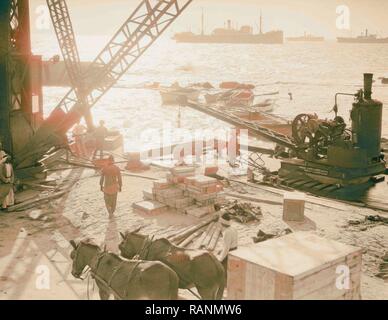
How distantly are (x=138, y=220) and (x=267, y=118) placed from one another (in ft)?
90.8

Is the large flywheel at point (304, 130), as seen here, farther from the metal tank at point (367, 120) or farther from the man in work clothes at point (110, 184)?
the man in work clothes at point (110, 184)

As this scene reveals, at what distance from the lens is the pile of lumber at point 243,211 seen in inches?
561

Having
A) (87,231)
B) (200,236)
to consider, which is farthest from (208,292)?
(87,231)

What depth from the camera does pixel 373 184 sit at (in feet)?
67.4

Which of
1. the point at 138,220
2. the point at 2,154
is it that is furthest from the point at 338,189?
the point at 2,154

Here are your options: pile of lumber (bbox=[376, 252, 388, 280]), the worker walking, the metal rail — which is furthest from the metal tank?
the worker walking

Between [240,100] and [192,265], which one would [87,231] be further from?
[240,100]

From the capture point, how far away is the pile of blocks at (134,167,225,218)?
14922 millimetres

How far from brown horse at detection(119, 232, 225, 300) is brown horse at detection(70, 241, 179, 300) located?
567 millimetres

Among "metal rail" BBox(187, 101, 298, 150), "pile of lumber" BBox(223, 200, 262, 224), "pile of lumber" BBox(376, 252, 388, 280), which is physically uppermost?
"metal rail" BBox(187, 101, 298, 150)

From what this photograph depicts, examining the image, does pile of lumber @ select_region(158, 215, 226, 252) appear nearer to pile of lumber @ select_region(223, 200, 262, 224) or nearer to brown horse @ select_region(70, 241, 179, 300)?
pile of lumber @ select_region(223, 200, 262, 224)

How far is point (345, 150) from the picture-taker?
19.3 meters

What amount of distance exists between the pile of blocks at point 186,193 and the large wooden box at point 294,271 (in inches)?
245

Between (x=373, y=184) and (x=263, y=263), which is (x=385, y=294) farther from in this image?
(x=373, y=184)
